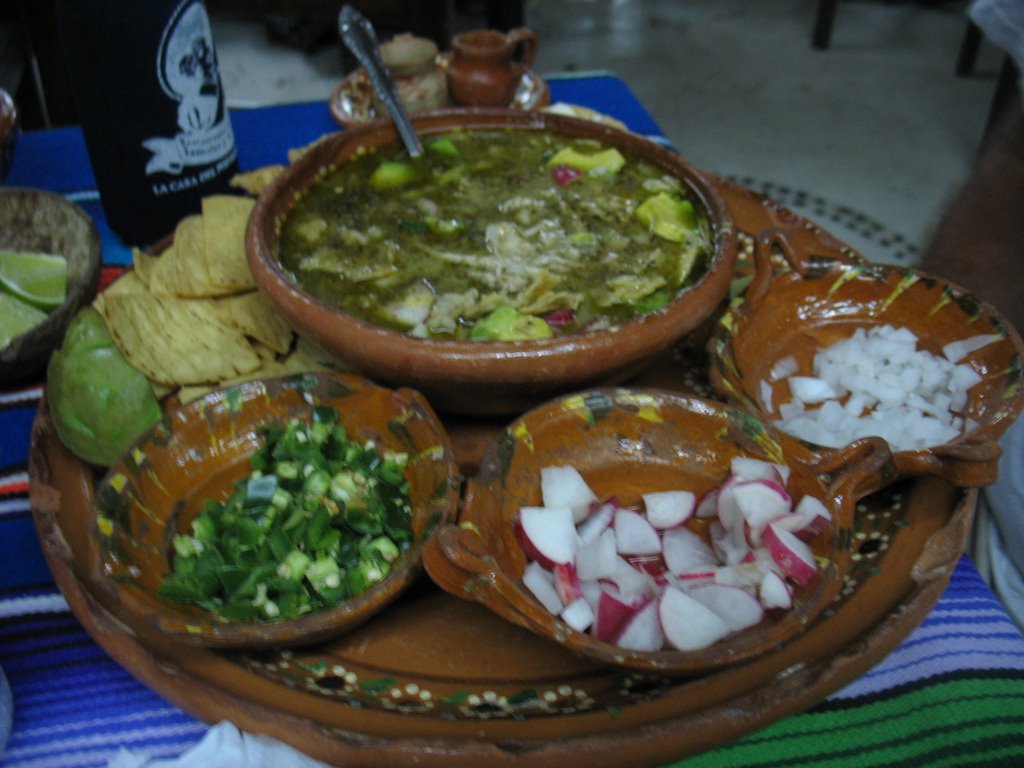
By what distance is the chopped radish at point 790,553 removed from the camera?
992 mm

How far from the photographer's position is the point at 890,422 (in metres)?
1.30

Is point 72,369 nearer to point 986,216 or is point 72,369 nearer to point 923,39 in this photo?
point 986,216

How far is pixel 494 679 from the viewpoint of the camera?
40.7 inches

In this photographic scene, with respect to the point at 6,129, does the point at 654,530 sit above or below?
below

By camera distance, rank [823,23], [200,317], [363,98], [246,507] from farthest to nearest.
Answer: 1. [823,23]
2. [363,98]
3. [200,317]
4. [246,507]

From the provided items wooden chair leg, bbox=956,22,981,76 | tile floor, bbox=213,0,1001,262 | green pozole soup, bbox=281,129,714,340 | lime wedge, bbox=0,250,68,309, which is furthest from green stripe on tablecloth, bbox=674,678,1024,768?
wooden chair leg, bbox=956,22,981,76

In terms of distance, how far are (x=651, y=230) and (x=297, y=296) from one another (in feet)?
2.04

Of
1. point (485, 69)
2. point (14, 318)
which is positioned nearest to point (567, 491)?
point (14, 318)

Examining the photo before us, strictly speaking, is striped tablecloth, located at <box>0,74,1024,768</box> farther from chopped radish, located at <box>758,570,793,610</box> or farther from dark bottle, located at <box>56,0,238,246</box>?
dark bottle, located at <box>56,0,238,246</box>

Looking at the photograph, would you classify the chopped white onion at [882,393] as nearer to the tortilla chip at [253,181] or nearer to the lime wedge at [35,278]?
the tortilla chip at [253,181]

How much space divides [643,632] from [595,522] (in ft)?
0.58

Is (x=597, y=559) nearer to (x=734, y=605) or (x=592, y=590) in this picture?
(x=592, y=590)

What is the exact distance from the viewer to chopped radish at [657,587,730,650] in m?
0.94

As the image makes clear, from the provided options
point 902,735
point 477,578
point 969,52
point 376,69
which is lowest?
point 969,52
